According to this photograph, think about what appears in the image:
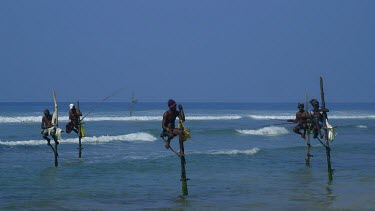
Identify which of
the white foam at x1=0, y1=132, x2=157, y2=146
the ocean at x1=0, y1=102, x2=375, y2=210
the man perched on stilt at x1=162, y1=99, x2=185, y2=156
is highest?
the man perched on stilt at x1=162, y1=99, x2=185, y2=156

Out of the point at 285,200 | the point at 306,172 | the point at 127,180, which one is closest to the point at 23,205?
the point at 127,180

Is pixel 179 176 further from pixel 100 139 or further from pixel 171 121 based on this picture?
pixel 100 139

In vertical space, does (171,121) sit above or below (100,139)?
above

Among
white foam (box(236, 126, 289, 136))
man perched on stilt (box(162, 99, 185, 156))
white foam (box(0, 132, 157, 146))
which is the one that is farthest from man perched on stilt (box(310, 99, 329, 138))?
white foam (box(236, 126, 289, 136))

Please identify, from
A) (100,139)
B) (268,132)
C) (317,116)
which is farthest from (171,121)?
(268,132)

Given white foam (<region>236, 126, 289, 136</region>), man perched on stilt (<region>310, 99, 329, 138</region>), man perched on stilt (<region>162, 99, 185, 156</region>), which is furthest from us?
white foam (<region>236, 126, 289, 136</region>)

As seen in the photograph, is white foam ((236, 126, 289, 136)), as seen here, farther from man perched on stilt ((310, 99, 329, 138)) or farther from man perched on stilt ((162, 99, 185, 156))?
man perched on stilt ((162, 99, 185, 156))

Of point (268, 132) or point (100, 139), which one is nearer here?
point (100, 139)

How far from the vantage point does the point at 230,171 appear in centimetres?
2042

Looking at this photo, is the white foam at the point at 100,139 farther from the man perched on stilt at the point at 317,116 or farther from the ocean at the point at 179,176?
the man perched on stilt at the point at 317,116

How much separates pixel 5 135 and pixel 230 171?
22.1 metres

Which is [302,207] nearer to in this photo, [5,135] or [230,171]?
[230,171]

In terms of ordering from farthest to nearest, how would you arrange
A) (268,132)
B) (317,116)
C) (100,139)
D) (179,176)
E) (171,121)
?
(268,132), (100,139), (179,176), (317,116), (171,121)

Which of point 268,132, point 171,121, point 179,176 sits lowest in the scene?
point 179,176
